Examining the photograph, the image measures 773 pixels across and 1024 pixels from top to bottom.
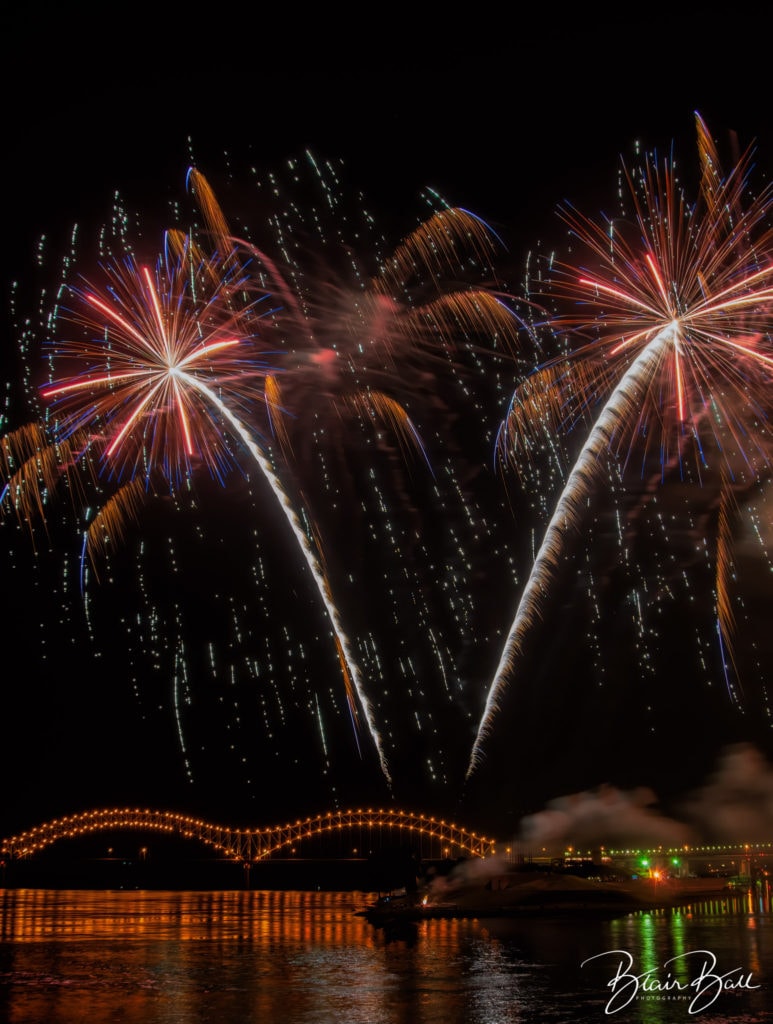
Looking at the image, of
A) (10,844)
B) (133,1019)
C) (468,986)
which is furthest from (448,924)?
(10,844)

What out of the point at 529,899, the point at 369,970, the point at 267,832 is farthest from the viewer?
the point at 267,832

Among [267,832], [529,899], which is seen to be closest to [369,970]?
[529,899]

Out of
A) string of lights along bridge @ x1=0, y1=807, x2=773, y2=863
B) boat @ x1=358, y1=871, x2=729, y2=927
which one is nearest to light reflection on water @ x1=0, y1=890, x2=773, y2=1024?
boat @ x1=358, y1=871, x2=729, y2=927

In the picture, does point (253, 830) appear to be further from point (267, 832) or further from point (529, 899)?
point (529, 899)

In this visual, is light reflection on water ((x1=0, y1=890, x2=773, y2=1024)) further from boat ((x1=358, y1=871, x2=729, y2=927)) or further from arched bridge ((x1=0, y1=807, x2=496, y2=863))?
arched bridge ((x1=0, y1=807, x2=496, y2=863))

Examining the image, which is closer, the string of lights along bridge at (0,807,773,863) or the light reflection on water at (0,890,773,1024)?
the light reflection on water at (0,890,773,1024)

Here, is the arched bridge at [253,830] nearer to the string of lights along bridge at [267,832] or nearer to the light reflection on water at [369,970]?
the string of lights along bridge at [267,832]

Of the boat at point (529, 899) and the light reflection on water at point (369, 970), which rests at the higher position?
the light reflection on water at point (369, 970)

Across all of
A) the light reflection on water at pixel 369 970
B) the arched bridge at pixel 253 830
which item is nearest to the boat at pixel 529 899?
the light reflection on water at pixel 369 970
